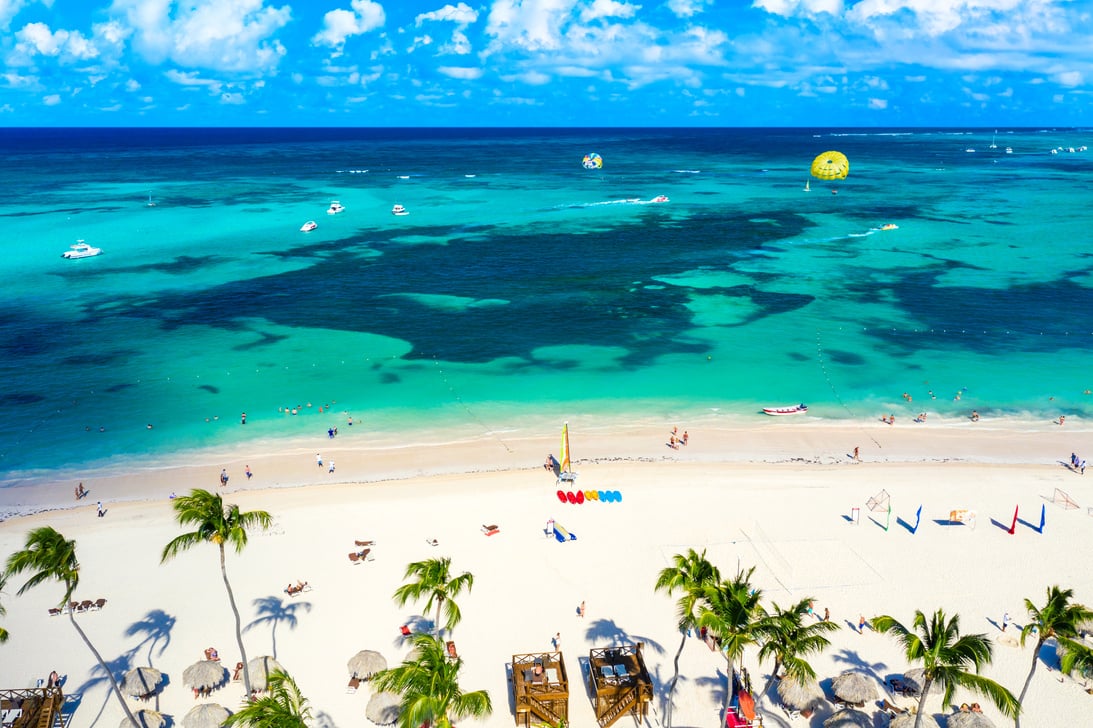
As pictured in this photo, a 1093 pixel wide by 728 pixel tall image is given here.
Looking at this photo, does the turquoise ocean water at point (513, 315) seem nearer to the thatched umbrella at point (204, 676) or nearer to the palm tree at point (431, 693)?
the thatched umbrella at point (204, 676)

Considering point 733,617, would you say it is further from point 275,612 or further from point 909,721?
point 275,612

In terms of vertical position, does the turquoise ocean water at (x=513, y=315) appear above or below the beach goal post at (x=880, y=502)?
above

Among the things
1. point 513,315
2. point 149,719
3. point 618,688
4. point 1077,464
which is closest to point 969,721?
point 618,688

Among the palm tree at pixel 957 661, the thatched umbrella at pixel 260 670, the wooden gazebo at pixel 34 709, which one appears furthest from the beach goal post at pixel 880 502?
the wooden gazebo at pixel 34 709

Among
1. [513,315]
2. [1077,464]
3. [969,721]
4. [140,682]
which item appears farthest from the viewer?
[513,315]

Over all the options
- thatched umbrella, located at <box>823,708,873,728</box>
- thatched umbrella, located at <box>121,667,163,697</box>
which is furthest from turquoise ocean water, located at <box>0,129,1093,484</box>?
thatched umbrella, located at <box>823,708,873,728</box>

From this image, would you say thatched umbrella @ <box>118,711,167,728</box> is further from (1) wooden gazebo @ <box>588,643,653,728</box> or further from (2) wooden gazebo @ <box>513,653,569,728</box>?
(1) wooden gazebo @ <box>588,643,653,728</box>
